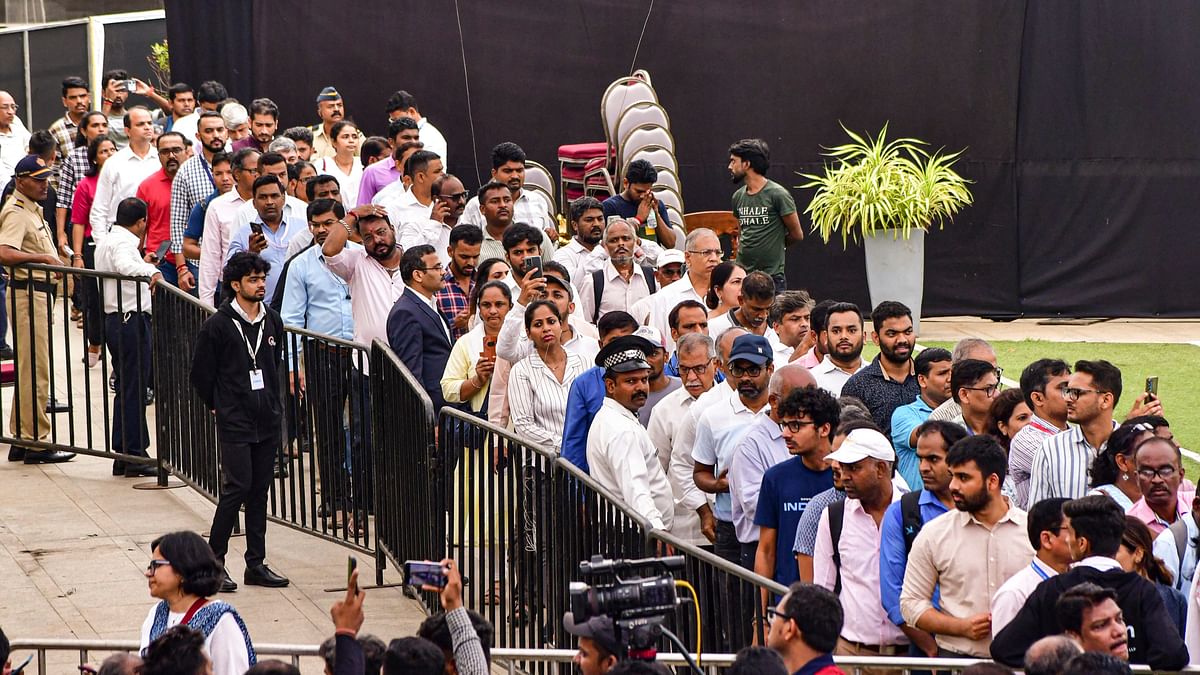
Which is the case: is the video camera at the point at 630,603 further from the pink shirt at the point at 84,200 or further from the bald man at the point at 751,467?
the pink shirt at the point at 84,200

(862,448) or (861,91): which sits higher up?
(861,91)

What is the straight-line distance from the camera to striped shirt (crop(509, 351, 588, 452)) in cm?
877

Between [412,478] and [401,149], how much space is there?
4871 millimetres

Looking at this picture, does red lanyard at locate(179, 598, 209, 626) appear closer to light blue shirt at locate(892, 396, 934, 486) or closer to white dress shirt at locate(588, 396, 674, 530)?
white dress shirt at locate(588, 396, 674, 530)

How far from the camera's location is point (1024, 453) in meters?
7.66

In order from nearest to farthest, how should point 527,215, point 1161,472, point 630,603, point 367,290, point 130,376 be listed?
point 630,603 → point 1161,472 → point 367,290 → point 130,376 → point 527,215

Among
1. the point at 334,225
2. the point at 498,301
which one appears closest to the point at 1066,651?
the point at 498,301

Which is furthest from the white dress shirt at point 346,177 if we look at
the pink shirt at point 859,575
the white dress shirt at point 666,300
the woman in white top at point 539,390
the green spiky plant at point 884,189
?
the pink shirt at point 859,575

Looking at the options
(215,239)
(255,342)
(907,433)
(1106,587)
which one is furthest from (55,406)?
(1106,587)

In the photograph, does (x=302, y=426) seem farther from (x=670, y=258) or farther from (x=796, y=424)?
(x=796, y=424)

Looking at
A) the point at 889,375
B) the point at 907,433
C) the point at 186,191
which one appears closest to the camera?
the point at 907,433

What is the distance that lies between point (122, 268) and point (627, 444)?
208 inches

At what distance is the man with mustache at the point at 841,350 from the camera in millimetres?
8852

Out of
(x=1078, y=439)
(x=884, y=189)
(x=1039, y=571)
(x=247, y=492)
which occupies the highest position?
(x=884, y=189)
